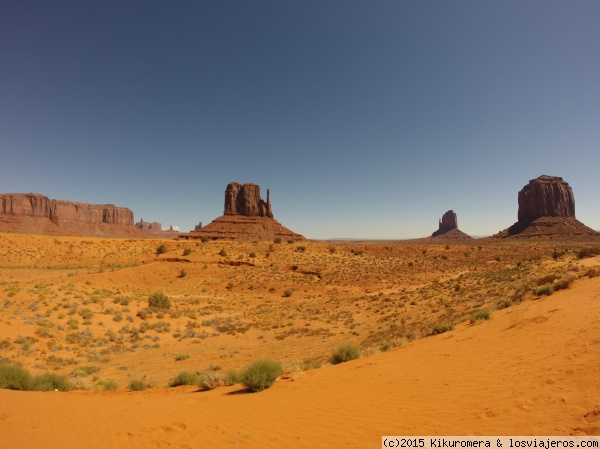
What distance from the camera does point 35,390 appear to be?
28.8 ft

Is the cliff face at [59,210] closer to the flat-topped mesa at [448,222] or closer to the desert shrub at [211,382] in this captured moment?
the desert shrub at [211,382]

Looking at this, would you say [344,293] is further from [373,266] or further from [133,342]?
[133,342]

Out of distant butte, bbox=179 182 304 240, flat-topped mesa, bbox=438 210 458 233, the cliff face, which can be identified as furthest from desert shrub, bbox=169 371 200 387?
flat-topped mesa, bbox=438 210 458 233

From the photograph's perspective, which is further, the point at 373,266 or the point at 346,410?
the point at 373,266

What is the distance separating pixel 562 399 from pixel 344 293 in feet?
92.5

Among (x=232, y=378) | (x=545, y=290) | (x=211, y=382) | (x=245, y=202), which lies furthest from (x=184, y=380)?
(x=245, y=202)

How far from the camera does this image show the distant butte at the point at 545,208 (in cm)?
10487

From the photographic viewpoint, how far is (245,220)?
101 meters

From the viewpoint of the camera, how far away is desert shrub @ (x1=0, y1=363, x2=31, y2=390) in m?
8.58

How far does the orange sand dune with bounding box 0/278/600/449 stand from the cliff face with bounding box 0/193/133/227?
6692 inches

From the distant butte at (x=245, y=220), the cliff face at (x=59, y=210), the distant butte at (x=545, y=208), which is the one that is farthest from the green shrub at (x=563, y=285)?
the cliff face at (x=59, y=210)

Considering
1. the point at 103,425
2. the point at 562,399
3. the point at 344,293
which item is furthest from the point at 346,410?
the point at 344,293

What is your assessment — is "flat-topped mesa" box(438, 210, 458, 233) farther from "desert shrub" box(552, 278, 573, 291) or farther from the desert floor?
"desert shrub" box(552, 278, 573, 291)

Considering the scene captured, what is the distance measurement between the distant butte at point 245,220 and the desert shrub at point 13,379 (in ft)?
248
